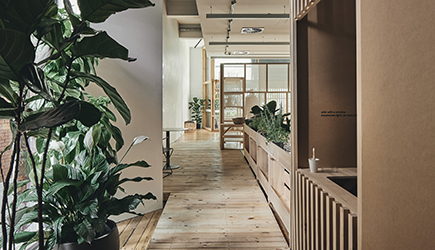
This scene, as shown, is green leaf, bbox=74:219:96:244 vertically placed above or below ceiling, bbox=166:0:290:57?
below

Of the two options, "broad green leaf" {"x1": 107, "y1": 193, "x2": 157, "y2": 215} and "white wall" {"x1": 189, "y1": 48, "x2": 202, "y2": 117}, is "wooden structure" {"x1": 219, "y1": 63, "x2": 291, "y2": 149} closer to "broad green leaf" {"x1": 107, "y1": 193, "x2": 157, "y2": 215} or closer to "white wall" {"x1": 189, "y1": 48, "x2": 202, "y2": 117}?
"broad green leaf" {"x1": 107, "y1": 193, "x2": 157, "y2": 215}

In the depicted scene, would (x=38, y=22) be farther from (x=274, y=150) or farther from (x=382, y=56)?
(x=274, y=150)

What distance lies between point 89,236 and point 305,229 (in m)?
1.47

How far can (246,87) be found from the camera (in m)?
8.59

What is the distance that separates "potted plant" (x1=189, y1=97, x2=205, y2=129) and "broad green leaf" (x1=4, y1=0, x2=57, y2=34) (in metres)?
13.5

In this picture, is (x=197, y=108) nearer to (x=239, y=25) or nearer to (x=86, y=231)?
(x=239, y=25)

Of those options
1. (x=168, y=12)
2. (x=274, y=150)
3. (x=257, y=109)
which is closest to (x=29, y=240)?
(x=274, y=150)

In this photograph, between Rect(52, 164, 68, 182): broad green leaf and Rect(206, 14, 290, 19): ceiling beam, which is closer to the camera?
Rect(52, 164, 68, 182): broad green leaf

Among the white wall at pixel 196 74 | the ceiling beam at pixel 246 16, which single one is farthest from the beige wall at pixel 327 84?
the white wall at pixel 196 74

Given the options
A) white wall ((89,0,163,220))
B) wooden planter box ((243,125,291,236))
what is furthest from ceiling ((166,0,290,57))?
wooden planter box ((243,125,291,236))

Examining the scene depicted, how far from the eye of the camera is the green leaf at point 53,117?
2.84 feet

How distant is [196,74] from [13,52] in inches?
577

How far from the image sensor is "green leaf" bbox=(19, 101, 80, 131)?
865mm

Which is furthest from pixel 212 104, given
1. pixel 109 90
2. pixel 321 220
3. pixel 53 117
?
pixel 53 117
